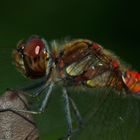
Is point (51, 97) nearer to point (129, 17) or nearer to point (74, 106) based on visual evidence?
point (74, 106)

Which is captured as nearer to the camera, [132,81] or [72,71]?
[72,71]

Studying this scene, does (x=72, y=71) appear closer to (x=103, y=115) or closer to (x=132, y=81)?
(x=103, y=115)

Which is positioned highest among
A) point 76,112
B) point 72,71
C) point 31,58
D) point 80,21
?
point 31,58

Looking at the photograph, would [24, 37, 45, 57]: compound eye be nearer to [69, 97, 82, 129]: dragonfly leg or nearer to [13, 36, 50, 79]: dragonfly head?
[13, 36, 50, 79]: dragonfly head

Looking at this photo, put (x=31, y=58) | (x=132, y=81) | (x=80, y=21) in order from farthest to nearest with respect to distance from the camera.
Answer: (x=80, y=21), (x=132, y=81), (x=31, y=58)

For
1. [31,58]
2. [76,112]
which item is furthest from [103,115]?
[31,58]

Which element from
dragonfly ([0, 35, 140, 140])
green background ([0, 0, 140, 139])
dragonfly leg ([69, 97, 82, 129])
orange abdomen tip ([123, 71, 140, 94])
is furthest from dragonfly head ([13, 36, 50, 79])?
green background ([0, 0, 140, 139])
